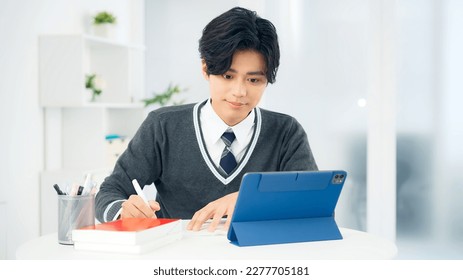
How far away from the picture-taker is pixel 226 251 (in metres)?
1.27

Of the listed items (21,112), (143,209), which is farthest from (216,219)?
(21,112)

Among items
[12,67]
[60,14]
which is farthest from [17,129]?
[60,14]

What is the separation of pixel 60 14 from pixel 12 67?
1.66ft

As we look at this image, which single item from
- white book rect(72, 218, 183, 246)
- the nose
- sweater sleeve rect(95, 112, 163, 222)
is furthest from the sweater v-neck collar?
white book rect(72, 218, 183, 246)

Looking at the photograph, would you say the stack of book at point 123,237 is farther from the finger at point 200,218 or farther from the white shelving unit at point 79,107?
the white shelving unit at point 79,107

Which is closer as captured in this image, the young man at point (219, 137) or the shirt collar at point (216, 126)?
the young man at point (219, 137)

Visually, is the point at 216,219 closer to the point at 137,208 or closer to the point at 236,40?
the point at 137,208

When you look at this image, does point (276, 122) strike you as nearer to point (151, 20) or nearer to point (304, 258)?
point (304, 258)

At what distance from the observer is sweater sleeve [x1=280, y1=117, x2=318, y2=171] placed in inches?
69.1

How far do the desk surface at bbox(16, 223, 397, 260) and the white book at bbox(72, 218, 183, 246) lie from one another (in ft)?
0.08

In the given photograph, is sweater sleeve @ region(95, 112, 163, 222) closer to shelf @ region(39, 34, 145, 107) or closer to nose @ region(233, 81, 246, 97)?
nose @ region(233, 81, 246, 97)

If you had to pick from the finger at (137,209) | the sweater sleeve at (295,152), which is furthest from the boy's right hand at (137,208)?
the sweater sleeve at (295,152)

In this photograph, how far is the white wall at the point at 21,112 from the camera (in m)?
2.88

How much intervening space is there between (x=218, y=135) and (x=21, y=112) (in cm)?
155
